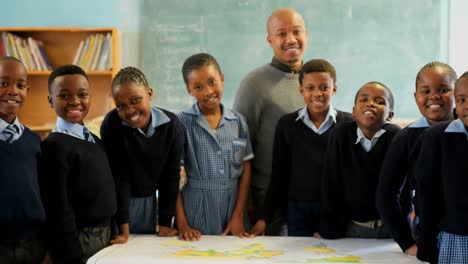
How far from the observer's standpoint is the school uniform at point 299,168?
226 centimetres

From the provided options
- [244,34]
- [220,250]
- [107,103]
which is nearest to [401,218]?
[220,250]

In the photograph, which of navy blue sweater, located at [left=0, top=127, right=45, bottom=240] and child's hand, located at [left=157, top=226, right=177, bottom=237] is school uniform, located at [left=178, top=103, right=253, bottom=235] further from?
navy blue sweater, located at [left=0, top=127, right=45, bottom=240]

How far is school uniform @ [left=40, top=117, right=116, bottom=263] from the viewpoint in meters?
1.82

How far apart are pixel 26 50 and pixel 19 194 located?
10.3 feet

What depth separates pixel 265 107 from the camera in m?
2.55

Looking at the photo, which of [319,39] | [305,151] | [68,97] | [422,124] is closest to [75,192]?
[68,97]

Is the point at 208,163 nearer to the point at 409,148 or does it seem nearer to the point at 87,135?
the point at 87,135

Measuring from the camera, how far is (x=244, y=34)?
15.2ft

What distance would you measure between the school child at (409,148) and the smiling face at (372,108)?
0.19 m

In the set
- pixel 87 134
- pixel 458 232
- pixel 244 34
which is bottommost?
pixel 458 232

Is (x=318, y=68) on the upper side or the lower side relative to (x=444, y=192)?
upper

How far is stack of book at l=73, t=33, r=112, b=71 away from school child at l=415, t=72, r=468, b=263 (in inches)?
131

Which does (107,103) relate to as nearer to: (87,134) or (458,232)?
(87,134)

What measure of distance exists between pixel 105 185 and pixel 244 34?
2920 millimetres
